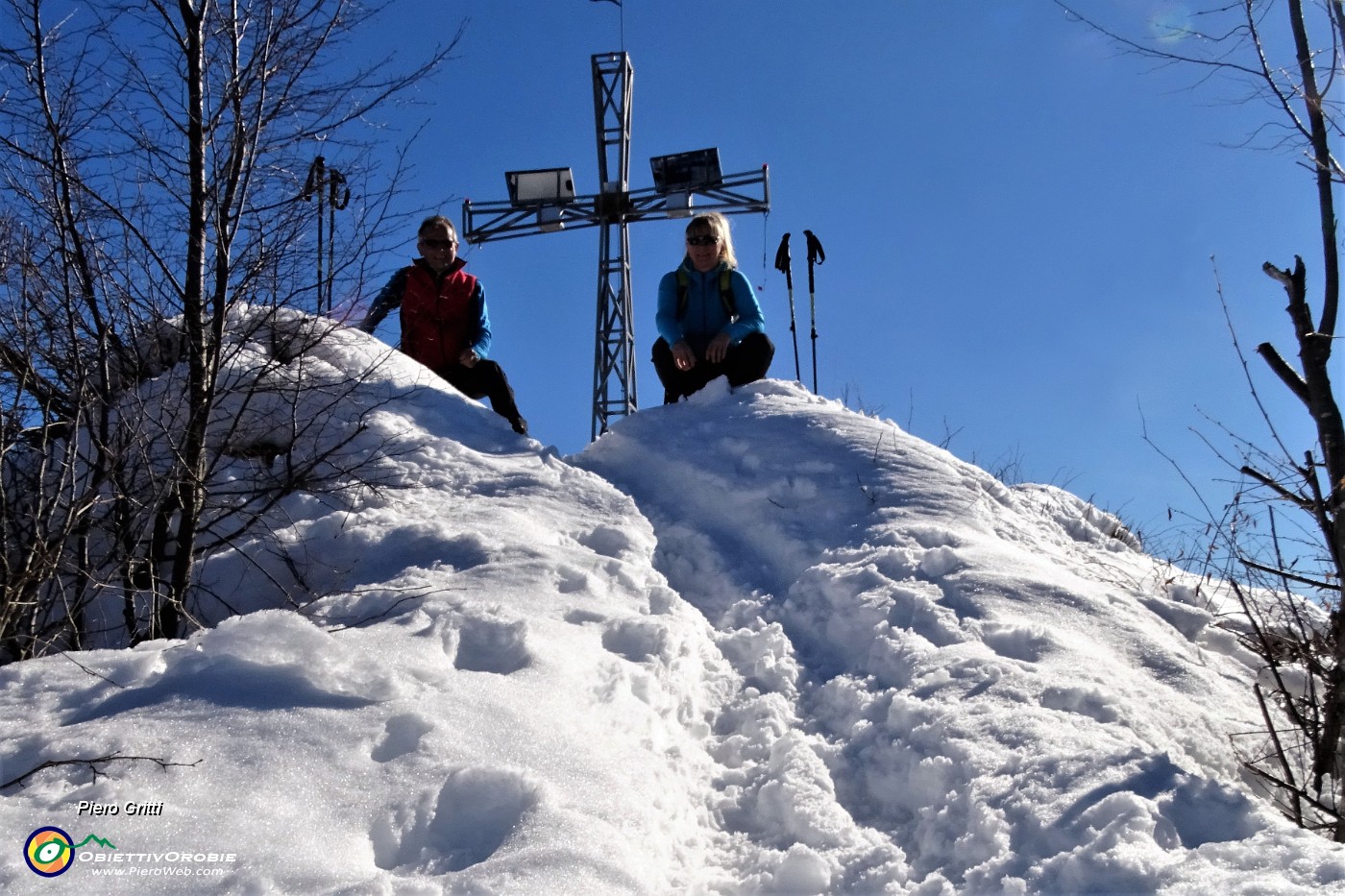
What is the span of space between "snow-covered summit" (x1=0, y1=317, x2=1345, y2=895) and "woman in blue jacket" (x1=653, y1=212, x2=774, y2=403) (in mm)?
1455

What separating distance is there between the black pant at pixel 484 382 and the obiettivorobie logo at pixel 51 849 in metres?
4.16

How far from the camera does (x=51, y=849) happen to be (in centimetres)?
198

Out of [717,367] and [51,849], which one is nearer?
[51,849]

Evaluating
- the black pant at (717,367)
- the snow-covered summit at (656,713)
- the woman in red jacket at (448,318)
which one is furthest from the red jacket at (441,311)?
the snow-covered summit at (656,713)

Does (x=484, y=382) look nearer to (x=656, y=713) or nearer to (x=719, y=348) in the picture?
(x=719, y=348)

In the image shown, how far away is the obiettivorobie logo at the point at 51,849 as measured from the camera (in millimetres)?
1920

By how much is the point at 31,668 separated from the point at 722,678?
2.13 m

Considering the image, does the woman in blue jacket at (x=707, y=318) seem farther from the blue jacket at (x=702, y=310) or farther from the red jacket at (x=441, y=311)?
the red jacket at (x=441, y=311)

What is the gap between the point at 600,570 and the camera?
153 inches

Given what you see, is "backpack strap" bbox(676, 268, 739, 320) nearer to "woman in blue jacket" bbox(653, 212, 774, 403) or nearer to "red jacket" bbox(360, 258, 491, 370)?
"woman in blue jacket" bbox(653, 212, 774, 403)

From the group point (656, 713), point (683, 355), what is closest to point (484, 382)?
point (683, 355)

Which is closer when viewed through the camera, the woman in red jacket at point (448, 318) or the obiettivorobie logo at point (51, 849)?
the obiettivorobie logo at point (51, 849)

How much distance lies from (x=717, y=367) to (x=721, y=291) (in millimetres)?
477

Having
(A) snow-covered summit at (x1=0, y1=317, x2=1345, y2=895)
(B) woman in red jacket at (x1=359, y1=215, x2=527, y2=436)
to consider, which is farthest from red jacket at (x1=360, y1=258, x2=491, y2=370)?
(A) snow-covered summit at (x1=0, y1=317, x2=1345, y2=895)
